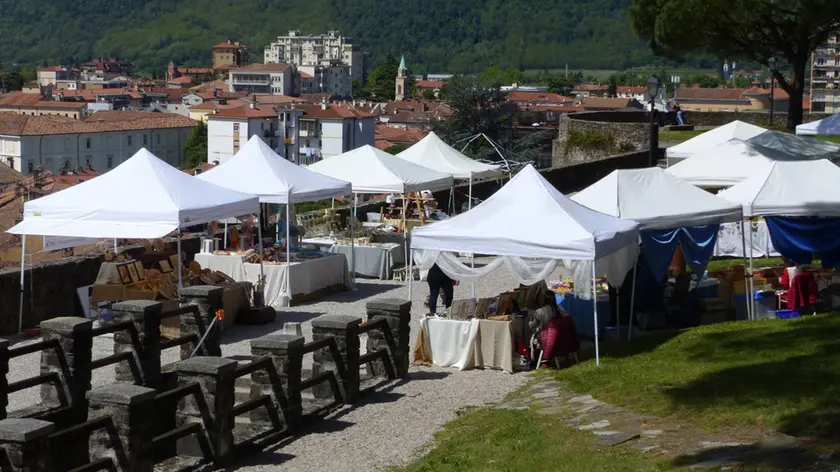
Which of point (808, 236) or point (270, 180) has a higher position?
point (270, 180)

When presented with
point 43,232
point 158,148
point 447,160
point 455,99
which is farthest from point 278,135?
point 43,232

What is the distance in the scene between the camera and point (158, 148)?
14488 cm

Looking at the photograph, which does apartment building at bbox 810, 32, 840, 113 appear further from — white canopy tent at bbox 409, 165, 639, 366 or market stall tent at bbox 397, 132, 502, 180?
white canopy tent at bbox 409, 165, 639, 366

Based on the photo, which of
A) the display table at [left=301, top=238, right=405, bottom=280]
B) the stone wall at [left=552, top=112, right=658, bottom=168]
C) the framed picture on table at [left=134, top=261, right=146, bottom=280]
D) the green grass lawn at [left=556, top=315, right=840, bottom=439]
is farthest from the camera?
the stone wall at [left=552, top=112, right=658, bottom=168]

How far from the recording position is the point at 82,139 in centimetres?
12875

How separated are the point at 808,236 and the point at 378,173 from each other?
722 cm

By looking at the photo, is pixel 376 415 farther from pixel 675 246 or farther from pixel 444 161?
pixel 444 161

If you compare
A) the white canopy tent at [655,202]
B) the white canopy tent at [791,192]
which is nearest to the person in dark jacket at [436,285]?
the white canopy tent at [655,202]

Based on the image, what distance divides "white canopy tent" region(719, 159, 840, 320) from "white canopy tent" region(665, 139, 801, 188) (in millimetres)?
4341

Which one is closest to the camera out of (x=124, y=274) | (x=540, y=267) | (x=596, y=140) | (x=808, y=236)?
(x=540, y=267)

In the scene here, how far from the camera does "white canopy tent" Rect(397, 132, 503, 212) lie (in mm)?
23484

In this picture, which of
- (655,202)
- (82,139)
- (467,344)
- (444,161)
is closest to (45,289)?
(467,344)

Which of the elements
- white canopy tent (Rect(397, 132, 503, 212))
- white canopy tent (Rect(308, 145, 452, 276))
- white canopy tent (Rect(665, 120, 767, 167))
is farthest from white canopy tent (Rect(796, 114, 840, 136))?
white canopy tent (Rect(308, 145, 452, 276))

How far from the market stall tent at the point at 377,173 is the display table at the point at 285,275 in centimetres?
230
